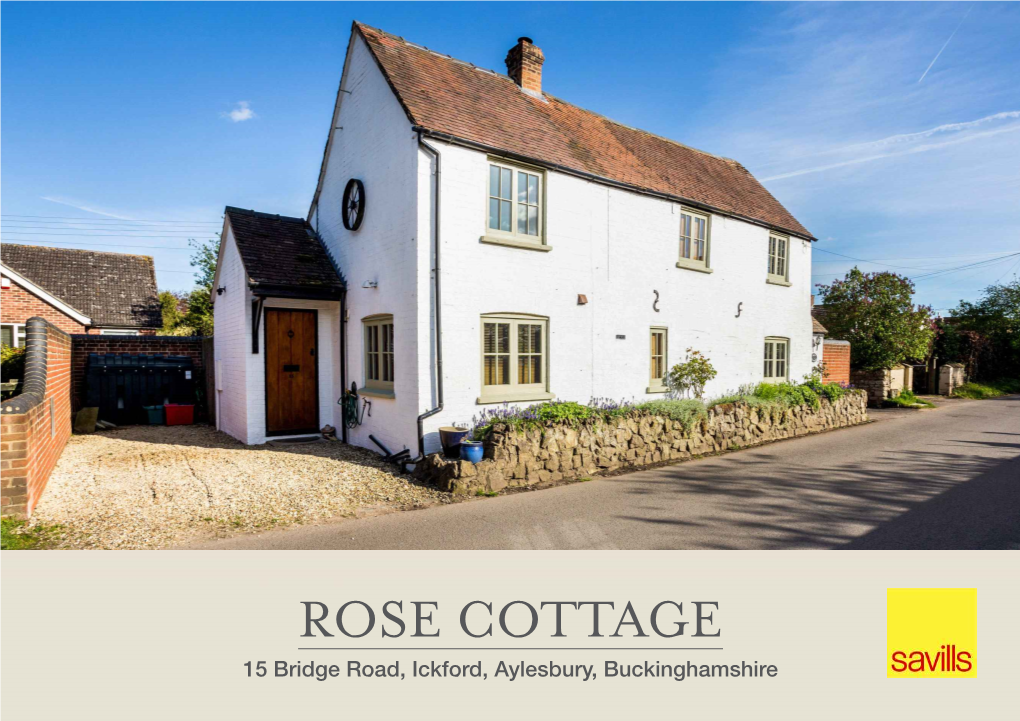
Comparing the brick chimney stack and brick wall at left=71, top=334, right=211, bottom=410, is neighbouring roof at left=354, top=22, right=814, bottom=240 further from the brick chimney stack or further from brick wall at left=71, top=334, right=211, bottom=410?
brick wall at left=71, top=334, right=211, bottom=410

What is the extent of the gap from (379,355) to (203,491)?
3.81 meters

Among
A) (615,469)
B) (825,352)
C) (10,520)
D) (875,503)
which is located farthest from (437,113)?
(825,352)

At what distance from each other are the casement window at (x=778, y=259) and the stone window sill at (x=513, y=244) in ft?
26.9

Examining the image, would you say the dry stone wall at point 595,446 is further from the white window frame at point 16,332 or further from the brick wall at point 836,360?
the white window frame at point 16,332

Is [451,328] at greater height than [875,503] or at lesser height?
greater

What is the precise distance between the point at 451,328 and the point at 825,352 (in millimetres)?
15862

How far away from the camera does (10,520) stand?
18.8ft

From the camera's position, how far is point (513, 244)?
9594 millimetres

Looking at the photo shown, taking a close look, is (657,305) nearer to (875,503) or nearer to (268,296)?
(875,503)

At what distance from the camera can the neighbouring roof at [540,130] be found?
375 inches

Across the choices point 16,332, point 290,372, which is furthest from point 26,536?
point 16,332

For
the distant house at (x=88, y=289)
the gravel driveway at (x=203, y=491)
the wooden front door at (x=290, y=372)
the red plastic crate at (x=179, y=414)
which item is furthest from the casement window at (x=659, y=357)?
the distant house at (x=88, y=289)

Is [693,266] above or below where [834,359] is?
above

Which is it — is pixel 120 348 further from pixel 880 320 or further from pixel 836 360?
pixel 880 320
